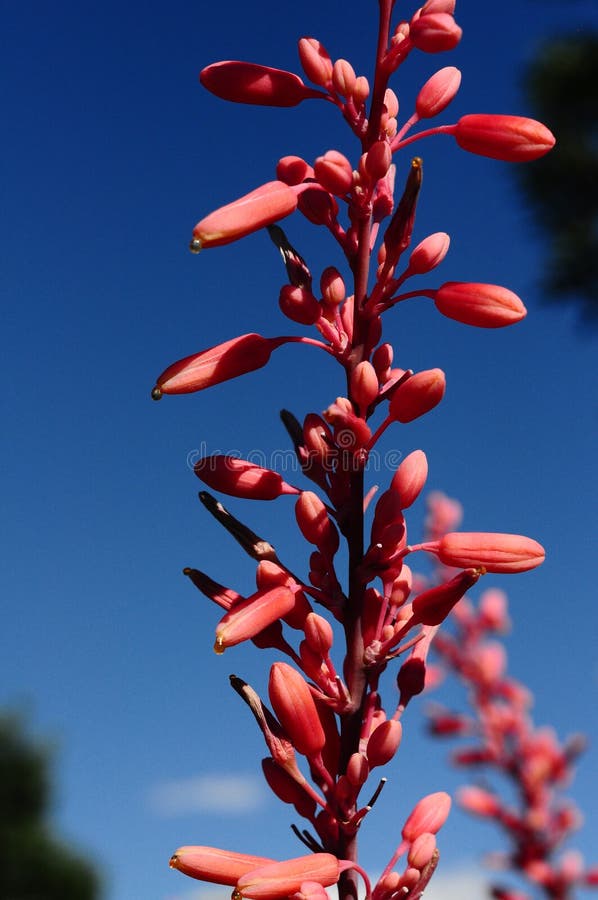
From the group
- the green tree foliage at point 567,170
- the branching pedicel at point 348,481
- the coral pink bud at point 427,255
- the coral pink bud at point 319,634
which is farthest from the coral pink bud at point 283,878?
the green tree foliage at point 567,170

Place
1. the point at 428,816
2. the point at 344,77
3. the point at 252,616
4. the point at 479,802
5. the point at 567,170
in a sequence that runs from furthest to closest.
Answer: the point at 567,170 < the point at 479,802 < the point at 344,77 < the point at 428,816 < the point at 252,616

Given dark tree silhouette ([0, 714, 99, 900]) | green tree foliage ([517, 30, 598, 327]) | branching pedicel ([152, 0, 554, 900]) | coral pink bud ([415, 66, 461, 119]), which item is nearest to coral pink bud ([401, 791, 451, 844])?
branching pedicel ([152, 0, 554, 900])

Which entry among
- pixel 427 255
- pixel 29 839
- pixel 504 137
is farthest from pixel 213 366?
pixel 29 839

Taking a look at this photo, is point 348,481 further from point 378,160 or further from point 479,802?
point 479,802

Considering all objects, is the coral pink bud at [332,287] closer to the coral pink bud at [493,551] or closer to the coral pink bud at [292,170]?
the coral pink bud at [292,170]

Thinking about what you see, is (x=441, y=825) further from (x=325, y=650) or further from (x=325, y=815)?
(x=325, y=650)

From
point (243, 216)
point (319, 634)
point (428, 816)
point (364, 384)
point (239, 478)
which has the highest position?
point (243, 216)
